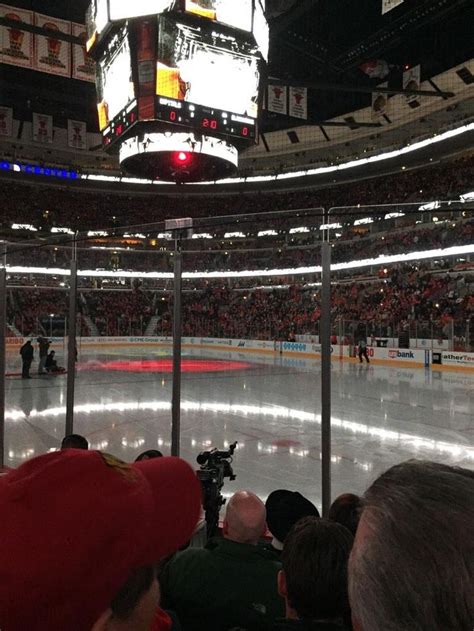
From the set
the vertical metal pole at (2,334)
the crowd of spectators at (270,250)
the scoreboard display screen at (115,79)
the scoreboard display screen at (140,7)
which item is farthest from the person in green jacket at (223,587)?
the scoreboard display screen at (115,79)

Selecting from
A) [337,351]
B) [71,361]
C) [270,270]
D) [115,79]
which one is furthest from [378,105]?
[71,361]

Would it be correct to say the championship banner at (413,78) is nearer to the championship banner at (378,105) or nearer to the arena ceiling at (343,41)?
the arena ceiling at (343,41)

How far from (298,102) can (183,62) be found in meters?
12.6

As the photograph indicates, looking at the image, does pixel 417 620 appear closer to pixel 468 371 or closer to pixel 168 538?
pixel 168 538

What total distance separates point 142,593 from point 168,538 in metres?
0.10

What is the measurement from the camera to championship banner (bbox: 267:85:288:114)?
21.6 m

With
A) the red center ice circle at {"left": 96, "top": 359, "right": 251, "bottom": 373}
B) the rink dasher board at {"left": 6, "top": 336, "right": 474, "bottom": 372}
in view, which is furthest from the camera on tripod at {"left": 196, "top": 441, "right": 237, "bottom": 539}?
the red center ice circle at {"left": 96, "top": 359, "right": 251, "bottom": 373}

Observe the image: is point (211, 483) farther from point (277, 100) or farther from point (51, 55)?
point (277, 100)

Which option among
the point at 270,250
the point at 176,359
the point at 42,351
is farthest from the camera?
the point at 42,351

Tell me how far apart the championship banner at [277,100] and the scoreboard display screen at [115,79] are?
10.9 meters

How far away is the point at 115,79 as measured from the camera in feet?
37.1

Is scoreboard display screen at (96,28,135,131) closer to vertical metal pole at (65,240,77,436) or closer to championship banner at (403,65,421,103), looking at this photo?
vertical metal pole at (65,240,77,436)

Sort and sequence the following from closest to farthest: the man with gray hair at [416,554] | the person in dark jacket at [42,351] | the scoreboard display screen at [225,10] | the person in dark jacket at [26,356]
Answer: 1. the man with gray hair at [416,554]
2. the scoreboard display screen at [225,10]
3. the person in dark jacket at [42,351]
4. the person in dark jacket at [26,356]

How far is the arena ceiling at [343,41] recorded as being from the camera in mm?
17828
